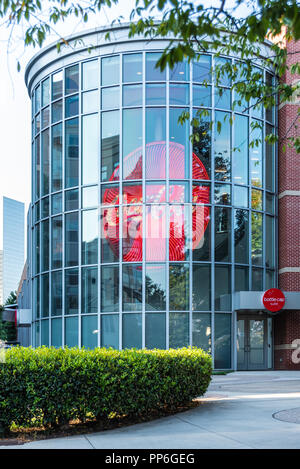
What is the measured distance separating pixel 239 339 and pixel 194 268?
12.4ft

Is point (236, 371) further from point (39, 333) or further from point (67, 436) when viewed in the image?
point (67, 436)

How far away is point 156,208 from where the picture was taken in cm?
2453

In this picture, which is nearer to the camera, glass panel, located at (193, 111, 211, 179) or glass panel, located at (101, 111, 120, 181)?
glass panel, located at (193, 111, 211, 179)

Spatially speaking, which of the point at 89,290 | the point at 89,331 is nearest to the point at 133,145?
the point at 89,290

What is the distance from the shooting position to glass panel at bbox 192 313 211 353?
2430 cm

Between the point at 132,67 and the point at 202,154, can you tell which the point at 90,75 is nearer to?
the point at 132,67

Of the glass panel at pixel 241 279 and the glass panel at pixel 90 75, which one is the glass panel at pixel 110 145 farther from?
the glass panel at pixel 241 279

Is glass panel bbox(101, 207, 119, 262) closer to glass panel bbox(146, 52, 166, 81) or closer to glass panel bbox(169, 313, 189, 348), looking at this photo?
glass panel bbox(169, 313, 189, 348)

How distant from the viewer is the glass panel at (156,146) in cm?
2475

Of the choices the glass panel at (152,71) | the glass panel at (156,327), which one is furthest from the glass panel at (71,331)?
the glass panel at (152,71)

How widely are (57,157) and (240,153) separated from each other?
7.82 metres

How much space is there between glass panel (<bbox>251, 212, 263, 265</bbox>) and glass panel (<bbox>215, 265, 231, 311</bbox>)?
1513mm

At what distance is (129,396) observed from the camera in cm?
971

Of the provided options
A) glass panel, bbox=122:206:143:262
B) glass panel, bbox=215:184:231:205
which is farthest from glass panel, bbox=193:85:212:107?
glass panel, bbox=122:206:143:262
